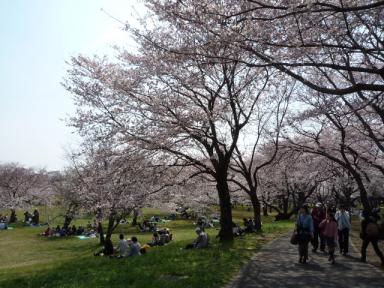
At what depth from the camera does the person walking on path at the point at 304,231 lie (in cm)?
1205

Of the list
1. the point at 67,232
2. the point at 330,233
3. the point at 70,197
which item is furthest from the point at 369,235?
the point at 70,197

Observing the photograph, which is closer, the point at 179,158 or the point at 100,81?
the point at 100,81

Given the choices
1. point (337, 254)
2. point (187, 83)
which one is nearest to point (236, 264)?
point (337, 254)

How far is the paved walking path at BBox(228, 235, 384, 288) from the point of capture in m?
9.12

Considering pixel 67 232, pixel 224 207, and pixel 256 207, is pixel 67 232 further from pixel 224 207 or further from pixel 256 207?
pixel 224 207

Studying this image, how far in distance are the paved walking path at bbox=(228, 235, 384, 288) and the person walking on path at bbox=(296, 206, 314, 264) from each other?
31 centimetres

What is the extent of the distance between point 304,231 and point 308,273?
1797 millimetres

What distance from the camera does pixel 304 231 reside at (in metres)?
12.1

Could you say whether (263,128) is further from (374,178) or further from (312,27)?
(312,27)

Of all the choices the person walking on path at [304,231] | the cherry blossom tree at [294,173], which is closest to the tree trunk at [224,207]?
the cherry blossom tree at [294,173]

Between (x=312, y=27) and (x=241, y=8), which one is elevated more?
(x=241, y=8)

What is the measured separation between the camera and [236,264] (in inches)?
450

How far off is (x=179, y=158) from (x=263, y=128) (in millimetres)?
9348

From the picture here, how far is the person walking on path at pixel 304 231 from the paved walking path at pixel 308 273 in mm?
306
